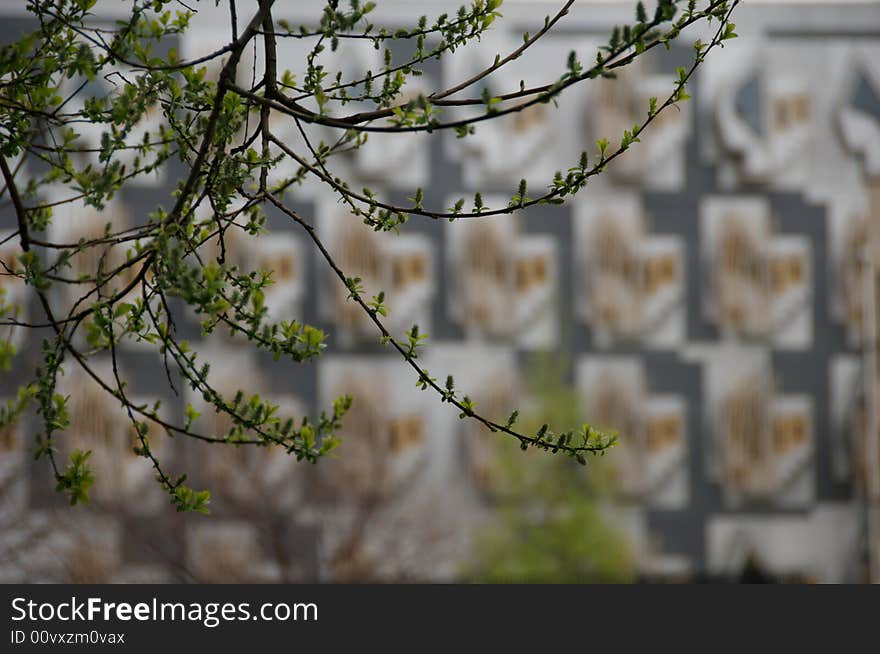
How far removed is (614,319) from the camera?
19.1ft

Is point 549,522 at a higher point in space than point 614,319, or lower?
lower

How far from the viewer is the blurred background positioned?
5.61 meters

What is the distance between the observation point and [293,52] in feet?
19.2

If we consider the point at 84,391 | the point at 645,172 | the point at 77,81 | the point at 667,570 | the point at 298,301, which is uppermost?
the point at 77,81

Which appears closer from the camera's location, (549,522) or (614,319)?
(549,522)

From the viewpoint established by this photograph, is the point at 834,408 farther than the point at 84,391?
Yes

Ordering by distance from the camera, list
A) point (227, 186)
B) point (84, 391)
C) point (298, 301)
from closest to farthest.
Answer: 1. point (227, 186)
2. point (84, 391)
3. point (298, 301)

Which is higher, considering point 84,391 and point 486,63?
A: point 486,63

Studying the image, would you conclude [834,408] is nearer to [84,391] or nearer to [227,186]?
[84,391]

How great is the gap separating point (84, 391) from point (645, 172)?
129 inches

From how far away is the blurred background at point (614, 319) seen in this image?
5605 mm

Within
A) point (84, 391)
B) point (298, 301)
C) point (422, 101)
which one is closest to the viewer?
point (422, 101)

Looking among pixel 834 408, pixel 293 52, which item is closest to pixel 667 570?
pixel 834 408

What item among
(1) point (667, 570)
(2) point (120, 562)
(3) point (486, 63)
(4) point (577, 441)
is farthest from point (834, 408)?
(4) point (577, 441)
